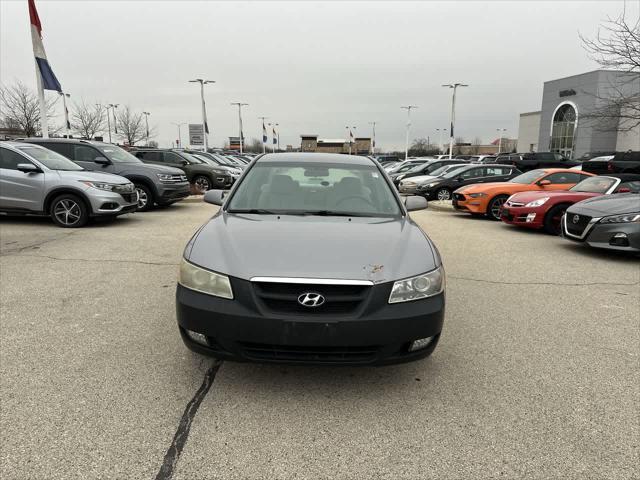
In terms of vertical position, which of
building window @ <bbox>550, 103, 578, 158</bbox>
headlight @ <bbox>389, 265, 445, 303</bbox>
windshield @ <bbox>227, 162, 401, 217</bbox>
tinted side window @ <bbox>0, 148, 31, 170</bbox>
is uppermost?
building window @ <bbox>550, 103, 578, 158</bbox>

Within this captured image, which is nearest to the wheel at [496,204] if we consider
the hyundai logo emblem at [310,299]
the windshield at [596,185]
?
the windshield at [596,185]

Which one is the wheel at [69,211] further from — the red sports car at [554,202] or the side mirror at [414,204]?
the red sports car at [554,202]

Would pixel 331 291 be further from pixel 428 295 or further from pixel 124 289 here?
pixel 124 289

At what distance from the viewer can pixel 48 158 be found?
9438mm

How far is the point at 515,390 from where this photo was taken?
10.1 ft

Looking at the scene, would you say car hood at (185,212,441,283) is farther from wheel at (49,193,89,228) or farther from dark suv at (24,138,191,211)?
dark suv at (24,138,191,211)

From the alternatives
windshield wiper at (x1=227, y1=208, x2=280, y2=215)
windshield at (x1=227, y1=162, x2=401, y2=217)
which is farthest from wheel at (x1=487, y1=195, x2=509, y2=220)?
windshield wiper at (x1=227, y1=208, x2=280, y2=215)

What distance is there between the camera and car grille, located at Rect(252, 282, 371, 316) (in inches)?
102

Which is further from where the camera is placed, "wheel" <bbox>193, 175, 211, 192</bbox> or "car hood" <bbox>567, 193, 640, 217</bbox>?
"wheel" <bbox>193, 175, 211, 192</bbox>

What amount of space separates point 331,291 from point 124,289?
3.37m

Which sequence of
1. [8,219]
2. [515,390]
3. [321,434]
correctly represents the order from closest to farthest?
[321,434], [515,390], [8,219]

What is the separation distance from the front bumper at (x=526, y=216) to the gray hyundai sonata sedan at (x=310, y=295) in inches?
284

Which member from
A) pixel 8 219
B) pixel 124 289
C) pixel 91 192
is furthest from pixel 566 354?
pixel 8 219

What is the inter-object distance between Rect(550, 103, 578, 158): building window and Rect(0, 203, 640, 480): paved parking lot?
61.6m
